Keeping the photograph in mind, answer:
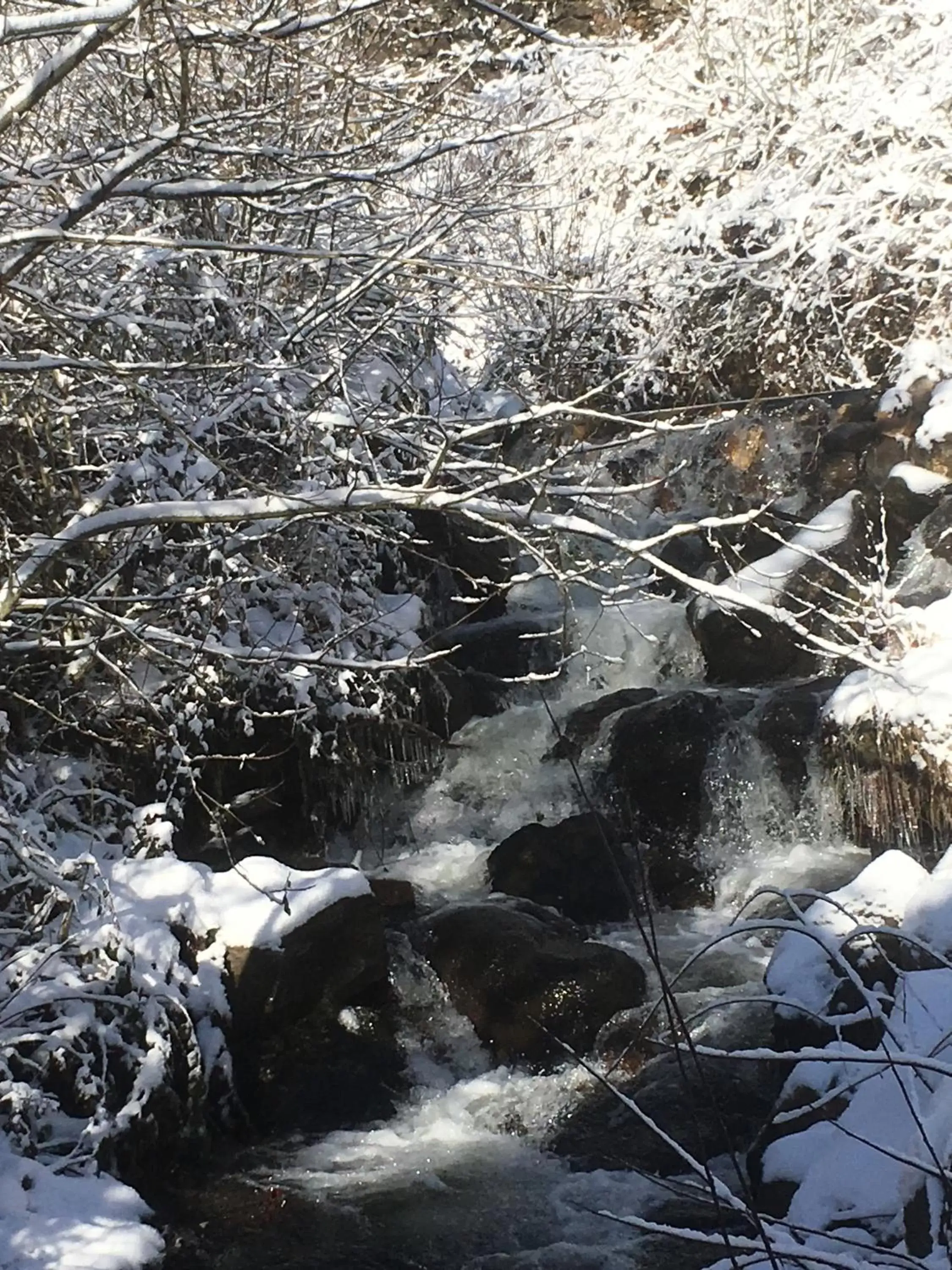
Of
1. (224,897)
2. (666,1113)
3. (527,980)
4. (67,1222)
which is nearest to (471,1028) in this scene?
(527,980)

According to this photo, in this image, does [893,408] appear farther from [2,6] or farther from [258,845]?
[2,6]

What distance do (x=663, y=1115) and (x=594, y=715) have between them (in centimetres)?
406

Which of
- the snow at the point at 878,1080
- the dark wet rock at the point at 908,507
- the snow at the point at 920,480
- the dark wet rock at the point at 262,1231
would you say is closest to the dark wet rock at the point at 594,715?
the dark wet rock at the point at 908,507

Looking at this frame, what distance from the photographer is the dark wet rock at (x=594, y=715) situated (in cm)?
877

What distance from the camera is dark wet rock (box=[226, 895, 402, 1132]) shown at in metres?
5.49

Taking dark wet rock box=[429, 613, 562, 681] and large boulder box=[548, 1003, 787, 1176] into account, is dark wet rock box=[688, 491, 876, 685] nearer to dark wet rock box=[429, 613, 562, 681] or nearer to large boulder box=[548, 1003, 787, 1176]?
dark wet rock box=[429, 613, 562, 681]

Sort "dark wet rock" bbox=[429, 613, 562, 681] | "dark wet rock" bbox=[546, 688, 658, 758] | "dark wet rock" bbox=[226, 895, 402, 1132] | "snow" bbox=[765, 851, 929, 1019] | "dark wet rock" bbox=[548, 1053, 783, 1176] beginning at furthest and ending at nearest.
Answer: "dark wet rock" bbox=[429, 613, 562, 681] < "dark wet rock" bbox=[546, 688, 658, 758] < "dark wet rock" bbox=[226, 895, 402, 1132] < "dark wet rock" bbox=[548, 1053, 783, 1176] < "snow" bbox=[765, 851, 929, 1019]

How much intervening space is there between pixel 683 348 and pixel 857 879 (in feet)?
28.6

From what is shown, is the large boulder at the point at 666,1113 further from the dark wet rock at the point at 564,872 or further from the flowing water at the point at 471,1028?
the dark wet rock at the point at 564,872

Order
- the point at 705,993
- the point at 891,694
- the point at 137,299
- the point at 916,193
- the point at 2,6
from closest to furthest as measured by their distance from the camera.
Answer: the point at 2,6
the point at 137,299
the point at 705,993
the point at 891,694
the point at 916,193

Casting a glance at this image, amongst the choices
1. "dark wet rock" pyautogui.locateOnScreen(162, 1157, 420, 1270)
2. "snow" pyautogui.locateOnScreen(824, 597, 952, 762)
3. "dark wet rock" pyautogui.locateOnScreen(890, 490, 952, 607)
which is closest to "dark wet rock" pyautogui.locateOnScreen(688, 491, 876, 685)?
"dark wet rock" pyautogui.locateOnScreen(890, 490, 952, 607)

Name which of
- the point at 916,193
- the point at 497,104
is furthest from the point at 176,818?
the point at 497,104

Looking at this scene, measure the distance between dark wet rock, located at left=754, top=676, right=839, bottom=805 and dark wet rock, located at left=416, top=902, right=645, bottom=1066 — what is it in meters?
2.28

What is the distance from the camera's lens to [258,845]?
25.7 ft
